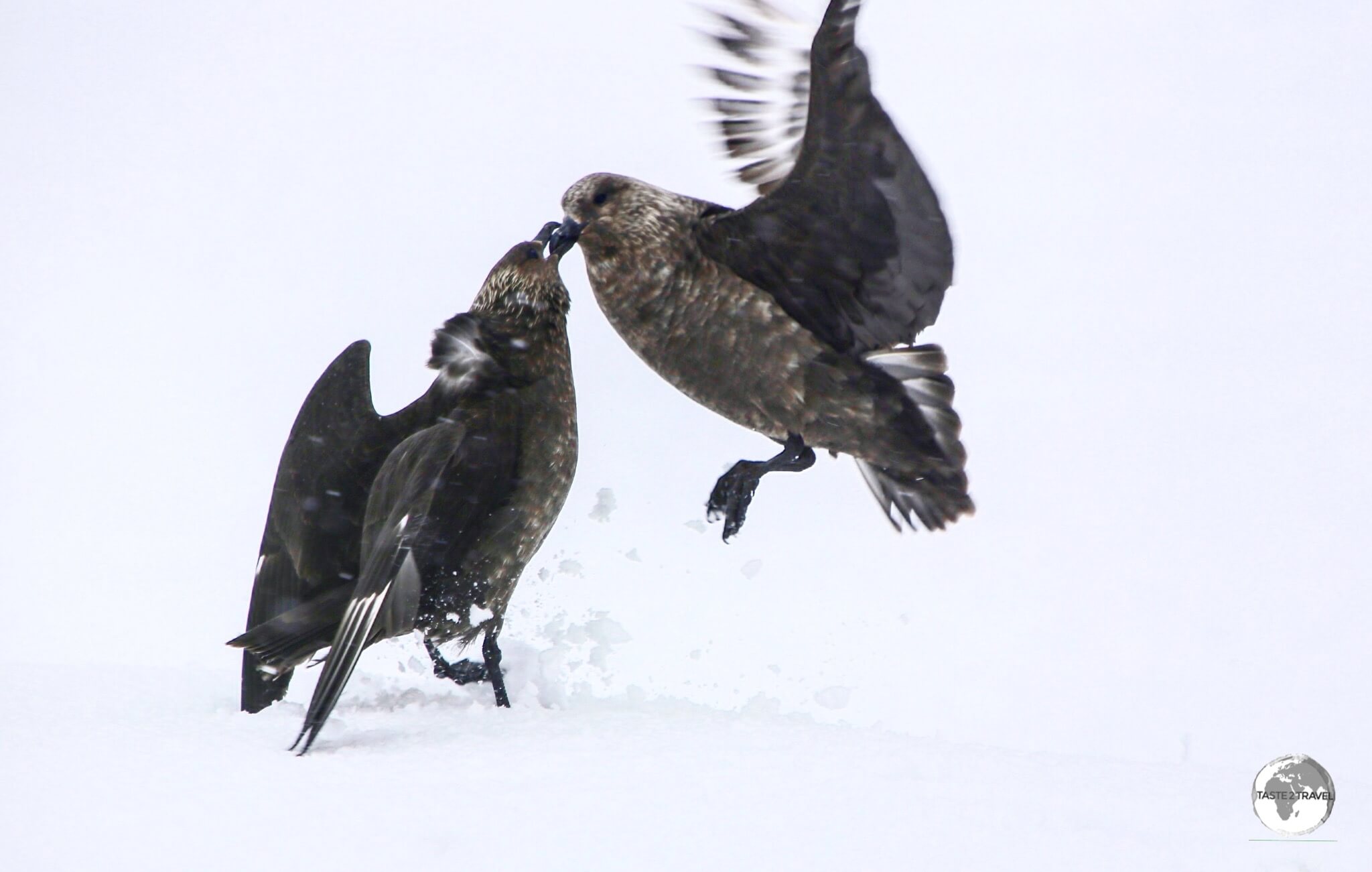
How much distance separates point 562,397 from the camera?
3.29 m

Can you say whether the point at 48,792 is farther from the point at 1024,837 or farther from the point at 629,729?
the point at 1024,837

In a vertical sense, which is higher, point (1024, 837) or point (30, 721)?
point (30, 721)

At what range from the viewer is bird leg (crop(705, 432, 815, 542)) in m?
3.19

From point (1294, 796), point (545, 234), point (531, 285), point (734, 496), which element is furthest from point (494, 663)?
point (1294, 796)

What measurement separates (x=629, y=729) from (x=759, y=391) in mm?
877

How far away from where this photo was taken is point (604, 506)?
340 cm

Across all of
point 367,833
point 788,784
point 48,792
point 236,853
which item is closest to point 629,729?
point 788,784

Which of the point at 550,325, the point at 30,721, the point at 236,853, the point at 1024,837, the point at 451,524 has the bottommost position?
the point at 1024,837

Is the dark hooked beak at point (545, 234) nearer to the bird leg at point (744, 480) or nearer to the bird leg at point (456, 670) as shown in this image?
the bird leg at point (744, 480)

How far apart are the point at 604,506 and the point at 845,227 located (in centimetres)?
101

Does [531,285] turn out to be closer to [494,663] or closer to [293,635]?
[494,663]

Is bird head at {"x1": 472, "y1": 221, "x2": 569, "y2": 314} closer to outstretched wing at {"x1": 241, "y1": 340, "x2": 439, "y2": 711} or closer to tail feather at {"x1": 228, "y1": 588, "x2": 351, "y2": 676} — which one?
outstretched wing at {"x1": 241, "y1": 340, "x2": 439, "y2": 711}

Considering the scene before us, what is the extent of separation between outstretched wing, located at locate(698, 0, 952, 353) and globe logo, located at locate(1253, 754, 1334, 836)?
4.07 ft

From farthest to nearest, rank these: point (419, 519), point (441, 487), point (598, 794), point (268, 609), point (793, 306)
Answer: point (268, 609)
point (793, 306)
point (441, 487)
point (419, 519)
point (598, 794)
